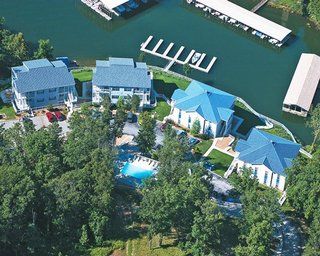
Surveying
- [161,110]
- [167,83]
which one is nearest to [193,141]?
[161,110]

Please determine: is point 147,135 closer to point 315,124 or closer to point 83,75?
point 83,75

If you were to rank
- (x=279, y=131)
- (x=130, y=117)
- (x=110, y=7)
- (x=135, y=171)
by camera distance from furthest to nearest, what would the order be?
(x=110, y=7) → (x=279, y=131) → (x=130, y=117) → (x=135, y=171)

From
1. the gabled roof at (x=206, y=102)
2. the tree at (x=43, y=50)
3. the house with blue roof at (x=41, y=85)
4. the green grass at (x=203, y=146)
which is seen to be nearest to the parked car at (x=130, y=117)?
the gabled roof at (x=206, y=102)

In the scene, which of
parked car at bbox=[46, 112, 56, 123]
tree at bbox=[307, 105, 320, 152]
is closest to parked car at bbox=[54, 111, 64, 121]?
parked car at bbox=[46, 112, 56, 123]

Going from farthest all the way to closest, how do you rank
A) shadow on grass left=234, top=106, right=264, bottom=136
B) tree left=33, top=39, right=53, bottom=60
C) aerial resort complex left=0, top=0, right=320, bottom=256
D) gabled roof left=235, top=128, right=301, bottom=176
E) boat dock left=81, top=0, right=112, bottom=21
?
boat dock left=81, top=0, right=112, bottom=21
tree left=33, top=39, right=53, bottom=60
shadow on grass left=234, top=106, right=264, bottom=136
gabled roof left=235, top=128, right=301, bottom=176
aerial resort complex left=0, top=0, right=320, bottom=256

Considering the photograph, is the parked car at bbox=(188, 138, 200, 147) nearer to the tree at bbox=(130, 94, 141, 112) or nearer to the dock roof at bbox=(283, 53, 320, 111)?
the tree at bbox=(130, 94, 141, 112)

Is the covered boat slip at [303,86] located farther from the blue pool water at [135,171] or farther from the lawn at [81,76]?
the lawn at [81,76]
